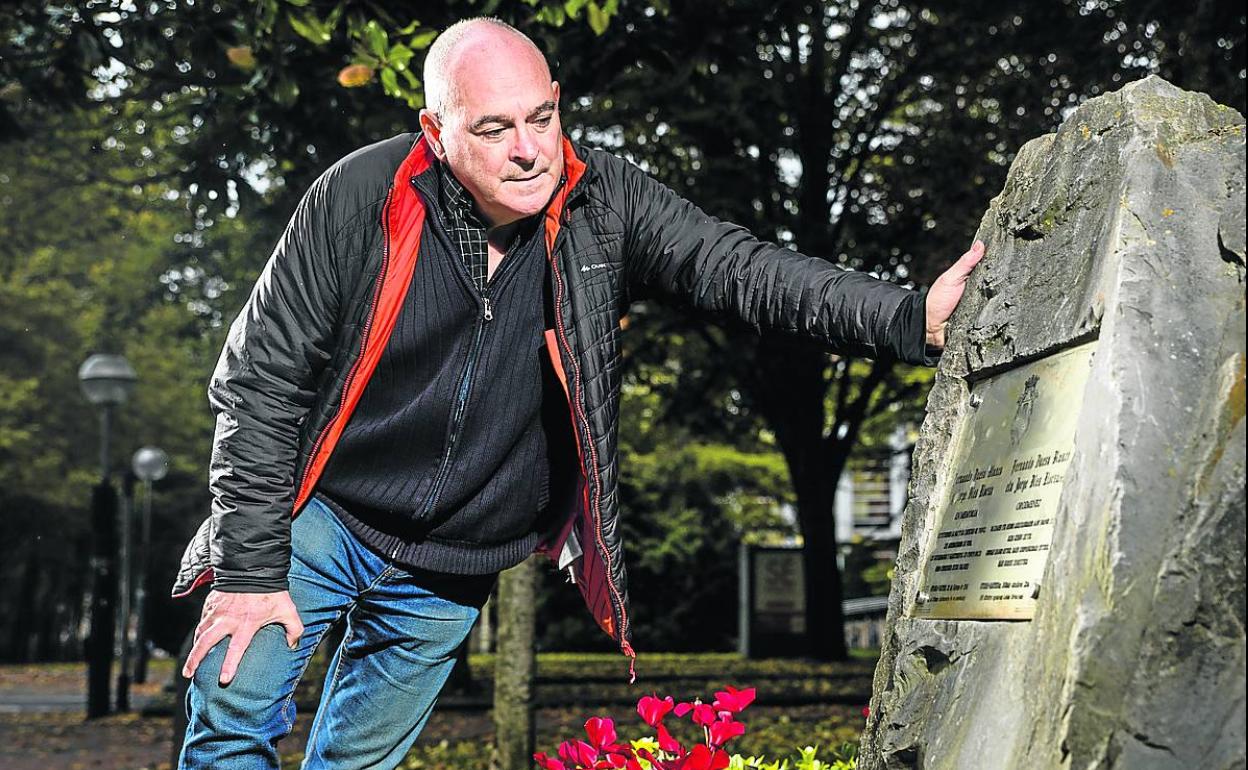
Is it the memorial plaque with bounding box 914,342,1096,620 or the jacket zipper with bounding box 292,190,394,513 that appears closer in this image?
the memorial plaque with bounding box 914,342,1096,620

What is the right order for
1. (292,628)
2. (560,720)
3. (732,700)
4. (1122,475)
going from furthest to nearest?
(560,720), (732,700), (292,628), (1122,475)

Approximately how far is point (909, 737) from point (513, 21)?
4908 millimetres

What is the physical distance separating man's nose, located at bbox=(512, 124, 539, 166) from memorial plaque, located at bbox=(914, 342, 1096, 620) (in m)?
1.20

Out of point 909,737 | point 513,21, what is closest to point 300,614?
point 909,737

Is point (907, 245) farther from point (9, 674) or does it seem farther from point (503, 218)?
point (9, 674)

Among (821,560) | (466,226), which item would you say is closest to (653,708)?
(466,226)

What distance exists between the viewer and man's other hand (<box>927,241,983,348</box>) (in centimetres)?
349

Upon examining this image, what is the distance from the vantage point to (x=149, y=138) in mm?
15211

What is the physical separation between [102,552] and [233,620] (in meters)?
14.9

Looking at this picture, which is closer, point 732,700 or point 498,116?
point 498,116

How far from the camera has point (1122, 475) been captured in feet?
8.48

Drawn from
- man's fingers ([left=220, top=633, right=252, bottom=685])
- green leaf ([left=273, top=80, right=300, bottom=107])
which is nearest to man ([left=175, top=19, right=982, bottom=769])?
man's fingers ([left=220, top=633, right=252, bottom=685])

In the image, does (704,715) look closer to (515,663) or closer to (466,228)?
(466,228)

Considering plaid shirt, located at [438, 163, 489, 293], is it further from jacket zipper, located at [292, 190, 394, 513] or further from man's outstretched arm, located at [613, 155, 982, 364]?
man's outstretched arm, located at [613, 155, 982, 364]
